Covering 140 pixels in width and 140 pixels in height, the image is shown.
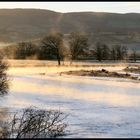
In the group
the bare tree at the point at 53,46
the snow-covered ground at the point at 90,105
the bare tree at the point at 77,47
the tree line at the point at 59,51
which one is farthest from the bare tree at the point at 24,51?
the snow-covered ground at the point at 90,105

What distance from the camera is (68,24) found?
145250mm

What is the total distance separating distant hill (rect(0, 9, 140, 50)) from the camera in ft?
398

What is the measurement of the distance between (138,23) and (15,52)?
7505 centimetres

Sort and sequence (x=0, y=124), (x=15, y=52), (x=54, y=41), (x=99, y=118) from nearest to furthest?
(x=0, y=124) < (x=99, y=118) < (x=54, y=41) < (x=15, y=52)

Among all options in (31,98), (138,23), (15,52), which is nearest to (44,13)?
(138,23)

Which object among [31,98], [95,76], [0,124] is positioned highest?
[0,124]

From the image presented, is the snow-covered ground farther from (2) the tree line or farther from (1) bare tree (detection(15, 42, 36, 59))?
(1) bare tree (detection(15, 42, 36, 59))

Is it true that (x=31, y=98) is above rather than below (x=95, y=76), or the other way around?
above

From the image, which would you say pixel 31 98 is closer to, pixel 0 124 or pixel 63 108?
pixel 63 108

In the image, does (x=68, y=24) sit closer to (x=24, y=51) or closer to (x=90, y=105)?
(x=24, y=51)

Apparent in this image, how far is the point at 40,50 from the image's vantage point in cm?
7506

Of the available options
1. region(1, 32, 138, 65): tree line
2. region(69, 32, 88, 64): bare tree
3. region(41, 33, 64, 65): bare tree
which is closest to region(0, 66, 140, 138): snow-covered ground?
region(41, 33, 64, 65): bare tree

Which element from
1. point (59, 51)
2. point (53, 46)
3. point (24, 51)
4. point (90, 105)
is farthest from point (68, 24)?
point (90, 105)

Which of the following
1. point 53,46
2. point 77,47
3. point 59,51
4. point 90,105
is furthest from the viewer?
point 77,47
